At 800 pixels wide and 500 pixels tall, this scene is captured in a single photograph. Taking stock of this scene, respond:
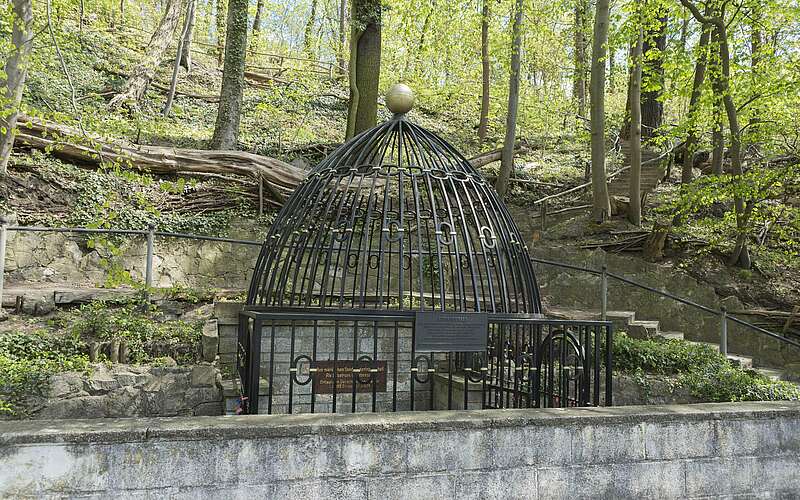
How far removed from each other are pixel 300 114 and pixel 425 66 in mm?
8215

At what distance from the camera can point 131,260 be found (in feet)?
33.8

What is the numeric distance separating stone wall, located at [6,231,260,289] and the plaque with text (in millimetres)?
6392

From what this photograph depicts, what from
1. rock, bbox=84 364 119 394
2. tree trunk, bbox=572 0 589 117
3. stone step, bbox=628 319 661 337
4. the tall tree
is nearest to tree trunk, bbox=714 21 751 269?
the tall tree

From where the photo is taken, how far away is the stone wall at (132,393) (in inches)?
258

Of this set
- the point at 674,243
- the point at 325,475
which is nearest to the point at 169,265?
the point at 325,475

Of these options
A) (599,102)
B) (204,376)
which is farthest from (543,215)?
(204,376)

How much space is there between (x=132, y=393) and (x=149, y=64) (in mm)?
11106

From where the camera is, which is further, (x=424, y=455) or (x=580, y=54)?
(x=580, y=54)

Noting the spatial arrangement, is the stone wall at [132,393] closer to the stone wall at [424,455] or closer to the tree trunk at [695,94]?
the stone wall at [424,455]

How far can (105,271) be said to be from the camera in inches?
395

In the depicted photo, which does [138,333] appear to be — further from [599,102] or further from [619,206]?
[619,206]

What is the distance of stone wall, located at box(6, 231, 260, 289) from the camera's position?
955 centimetres

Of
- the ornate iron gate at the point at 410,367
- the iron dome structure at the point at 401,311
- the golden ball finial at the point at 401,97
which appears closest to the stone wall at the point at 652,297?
the ornate iron gate at the point at 410,367

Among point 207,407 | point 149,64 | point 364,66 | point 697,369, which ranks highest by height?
point 149,64
